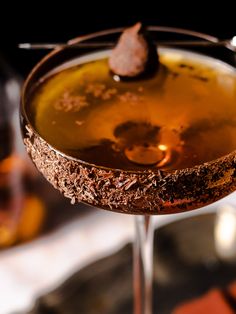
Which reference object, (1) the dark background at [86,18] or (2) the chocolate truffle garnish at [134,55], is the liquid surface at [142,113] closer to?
(2) the chocolate truffle garnish at [134,55]

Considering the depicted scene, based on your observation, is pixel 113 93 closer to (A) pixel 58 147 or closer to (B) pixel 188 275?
(A) pixel 58 147

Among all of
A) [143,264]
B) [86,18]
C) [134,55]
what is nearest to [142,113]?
[134,55]

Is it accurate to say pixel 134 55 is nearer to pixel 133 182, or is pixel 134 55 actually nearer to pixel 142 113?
pixel 142 113

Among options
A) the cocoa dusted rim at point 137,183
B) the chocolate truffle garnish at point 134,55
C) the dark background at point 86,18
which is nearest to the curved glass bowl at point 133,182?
the cocoa dusted rim at point 137,183

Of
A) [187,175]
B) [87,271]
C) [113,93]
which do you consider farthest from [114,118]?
[87,271]

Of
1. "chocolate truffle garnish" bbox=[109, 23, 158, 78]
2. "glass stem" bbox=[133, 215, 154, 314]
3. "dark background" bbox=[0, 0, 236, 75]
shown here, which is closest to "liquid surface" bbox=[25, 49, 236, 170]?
"chocolate truffle garnish" bbox=[109, 23, 158, 78]

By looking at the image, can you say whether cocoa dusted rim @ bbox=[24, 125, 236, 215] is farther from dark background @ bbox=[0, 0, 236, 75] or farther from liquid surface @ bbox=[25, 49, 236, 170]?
dark background @ bbox=[0, 0, 236, 75]
